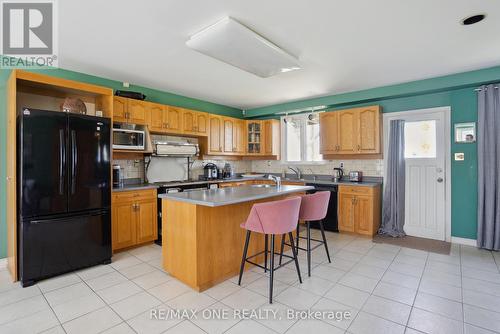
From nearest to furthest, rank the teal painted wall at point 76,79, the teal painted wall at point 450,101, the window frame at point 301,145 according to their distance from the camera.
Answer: the teal painted wall at point 76,79, the teal painted wall at point 450,101, the window frame at point 301,145

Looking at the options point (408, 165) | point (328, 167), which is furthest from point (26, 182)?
point (408, 165)

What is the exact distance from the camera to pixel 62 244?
284 centimetres

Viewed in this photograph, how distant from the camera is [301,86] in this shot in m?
4.40

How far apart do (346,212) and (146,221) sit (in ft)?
10.9

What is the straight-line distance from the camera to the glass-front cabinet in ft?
19.7

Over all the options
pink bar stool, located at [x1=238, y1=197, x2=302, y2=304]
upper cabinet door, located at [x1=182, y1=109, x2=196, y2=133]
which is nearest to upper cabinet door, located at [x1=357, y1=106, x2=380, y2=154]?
pink bar stool, located at [x1=238, y1=197, x2=302, y2=304]

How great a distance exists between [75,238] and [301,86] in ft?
13.0

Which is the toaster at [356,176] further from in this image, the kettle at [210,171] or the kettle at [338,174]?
the kettle at [210,171]

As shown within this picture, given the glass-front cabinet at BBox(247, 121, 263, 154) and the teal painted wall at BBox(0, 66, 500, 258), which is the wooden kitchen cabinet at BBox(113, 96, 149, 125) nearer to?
the teal painted wall at BBox(0, 66, 500, 258)

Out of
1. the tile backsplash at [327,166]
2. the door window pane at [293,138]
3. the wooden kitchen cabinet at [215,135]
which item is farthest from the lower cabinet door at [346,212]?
the wooden kitchen cabinet at [215,135]

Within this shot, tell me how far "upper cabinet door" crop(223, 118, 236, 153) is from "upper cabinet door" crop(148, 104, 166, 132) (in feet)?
4.93

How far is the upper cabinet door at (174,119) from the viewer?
4.43 m

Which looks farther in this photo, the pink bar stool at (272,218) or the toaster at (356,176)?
the toaster at (356,176)

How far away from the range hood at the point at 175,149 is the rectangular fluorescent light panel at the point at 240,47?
82.8 inches
